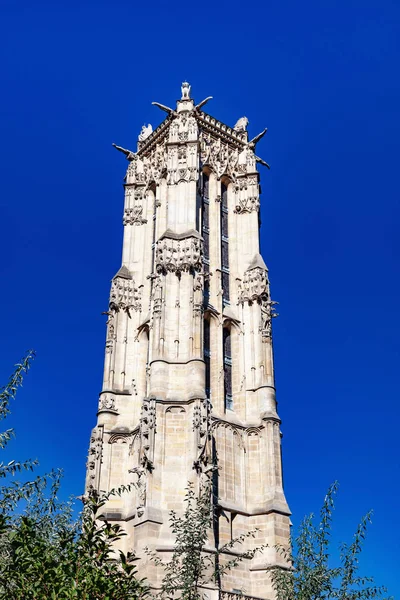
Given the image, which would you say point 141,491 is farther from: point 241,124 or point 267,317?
point 241,124

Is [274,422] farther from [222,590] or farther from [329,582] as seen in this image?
[329,582]

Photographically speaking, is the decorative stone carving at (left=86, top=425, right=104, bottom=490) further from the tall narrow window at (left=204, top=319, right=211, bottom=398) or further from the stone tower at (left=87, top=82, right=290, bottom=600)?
the tall narrow window at (left=204, top=319, right=211, bottom=398)

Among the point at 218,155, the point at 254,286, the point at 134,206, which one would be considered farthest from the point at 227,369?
the point at 218,155

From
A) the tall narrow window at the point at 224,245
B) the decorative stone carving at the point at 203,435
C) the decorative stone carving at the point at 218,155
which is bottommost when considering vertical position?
the decorative stone carving at the point at 203,435

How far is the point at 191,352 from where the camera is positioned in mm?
27391

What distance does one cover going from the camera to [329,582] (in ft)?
57.0

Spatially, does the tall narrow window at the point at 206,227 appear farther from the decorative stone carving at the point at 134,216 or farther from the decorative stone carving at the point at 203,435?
the decorative stone carving at the point at 203,435

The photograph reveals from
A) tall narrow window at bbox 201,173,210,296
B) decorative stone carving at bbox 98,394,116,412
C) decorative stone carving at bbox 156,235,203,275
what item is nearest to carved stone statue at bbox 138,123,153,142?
tall narrow window at bbox 201,173,210,296

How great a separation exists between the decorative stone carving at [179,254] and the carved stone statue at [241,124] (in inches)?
404

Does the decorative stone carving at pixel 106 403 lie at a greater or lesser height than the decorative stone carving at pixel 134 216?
lesser

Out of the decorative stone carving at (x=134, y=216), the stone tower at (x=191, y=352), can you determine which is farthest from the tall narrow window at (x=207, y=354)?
the decorative stone carving at (x=134, y=216)

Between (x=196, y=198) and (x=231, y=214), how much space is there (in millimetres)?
3442

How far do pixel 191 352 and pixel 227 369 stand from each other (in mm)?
3276

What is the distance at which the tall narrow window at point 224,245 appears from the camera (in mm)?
32219
